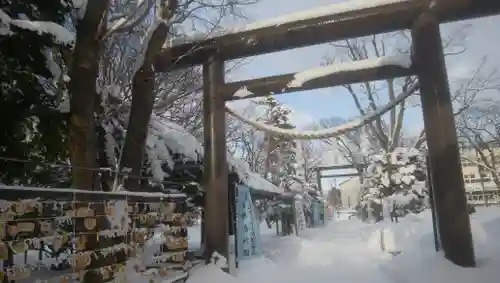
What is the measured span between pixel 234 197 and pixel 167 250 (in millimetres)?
2325

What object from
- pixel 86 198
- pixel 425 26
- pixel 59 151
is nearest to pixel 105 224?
pixel 86 198

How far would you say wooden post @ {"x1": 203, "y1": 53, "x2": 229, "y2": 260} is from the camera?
23.9 ft

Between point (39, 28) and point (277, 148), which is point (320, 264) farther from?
point (277, 148)

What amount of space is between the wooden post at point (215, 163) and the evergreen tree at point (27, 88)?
9.05 ft

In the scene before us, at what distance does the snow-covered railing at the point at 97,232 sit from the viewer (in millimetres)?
3518

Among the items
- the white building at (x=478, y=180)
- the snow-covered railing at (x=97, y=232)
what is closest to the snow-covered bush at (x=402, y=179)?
the white building at (x=478, y=180)

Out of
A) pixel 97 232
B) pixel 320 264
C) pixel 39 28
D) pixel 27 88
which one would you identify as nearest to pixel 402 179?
pixel 320 264

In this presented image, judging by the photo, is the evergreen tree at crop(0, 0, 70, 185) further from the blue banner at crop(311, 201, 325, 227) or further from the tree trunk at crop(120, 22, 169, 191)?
the blue banner at crop(311, 201, 325, 227)

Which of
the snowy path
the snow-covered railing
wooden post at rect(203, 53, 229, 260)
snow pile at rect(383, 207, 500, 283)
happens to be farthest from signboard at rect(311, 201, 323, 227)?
the snow-covered railing

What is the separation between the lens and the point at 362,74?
7.02 m

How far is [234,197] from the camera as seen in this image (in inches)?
325

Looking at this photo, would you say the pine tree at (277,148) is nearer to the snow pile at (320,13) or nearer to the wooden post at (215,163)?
the wooden post at (215,163)

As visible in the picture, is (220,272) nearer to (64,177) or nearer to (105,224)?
(105,224)

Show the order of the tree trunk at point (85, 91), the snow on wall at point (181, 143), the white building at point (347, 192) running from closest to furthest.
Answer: the tree trunk at point (85, 91), the snow on wall at point (181, 143), the white building at point (347, 192)
